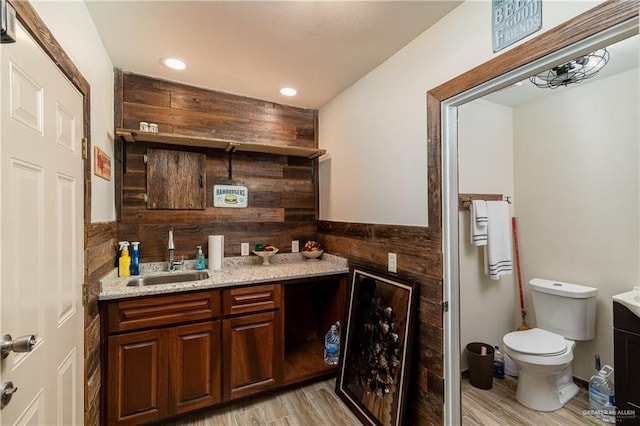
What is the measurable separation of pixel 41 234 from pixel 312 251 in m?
2.09

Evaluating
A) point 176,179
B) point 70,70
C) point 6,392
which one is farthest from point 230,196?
point 6,392

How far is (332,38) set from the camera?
6.10 feet

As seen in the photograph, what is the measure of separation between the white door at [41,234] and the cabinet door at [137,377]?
0.35 m

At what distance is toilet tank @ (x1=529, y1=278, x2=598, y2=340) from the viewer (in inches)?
90.9

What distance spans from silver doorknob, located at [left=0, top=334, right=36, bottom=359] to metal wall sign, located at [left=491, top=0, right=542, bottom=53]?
2.16 m

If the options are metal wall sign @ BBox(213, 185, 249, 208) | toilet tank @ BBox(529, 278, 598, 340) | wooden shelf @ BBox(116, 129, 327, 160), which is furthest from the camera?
metal wall sign @ BBox(213, 185, 249, 208)

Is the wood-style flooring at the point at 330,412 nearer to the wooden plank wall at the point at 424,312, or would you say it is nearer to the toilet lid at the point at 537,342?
the wooden plank wall at the point at 424,312

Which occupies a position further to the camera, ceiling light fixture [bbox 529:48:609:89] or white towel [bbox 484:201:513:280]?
white towel [bbox 484:201:513:280]

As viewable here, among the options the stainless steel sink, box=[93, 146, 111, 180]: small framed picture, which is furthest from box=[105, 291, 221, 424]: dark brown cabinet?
box=[93, 146, 111, 180]: small framed picture

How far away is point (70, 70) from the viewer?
1310 mm

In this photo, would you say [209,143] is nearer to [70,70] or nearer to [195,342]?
[70,70]

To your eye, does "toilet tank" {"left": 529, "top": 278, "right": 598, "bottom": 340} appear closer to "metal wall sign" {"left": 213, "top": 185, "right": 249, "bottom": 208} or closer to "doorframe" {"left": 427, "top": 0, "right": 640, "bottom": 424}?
"doorframe" {"left": 427, "top": 0, "right": 640, "bottom": 424}

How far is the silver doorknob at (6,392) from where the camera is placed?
0.79 meters

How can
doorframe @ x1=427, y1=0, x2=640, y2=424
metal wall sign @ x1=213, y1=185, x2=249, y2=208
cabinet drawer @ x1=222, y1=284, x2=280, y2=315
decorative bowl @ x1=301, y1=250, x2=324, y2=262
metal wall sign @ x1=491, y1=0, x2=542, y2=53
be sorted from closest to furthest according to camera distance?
metal wall sign @ x1=491, y1=0, x2=542, y2=53 → doorframe @ x1=427, y1=0, x2=640, y2=424 → cabinet drawer @ x1=222, y1=284, x2=280, y2=315 → metal wall sign @ x1=213, y1=185, x2=249, y2=208 → decorative bowl @ x1=301, y1=250, x2=324, y2=262
